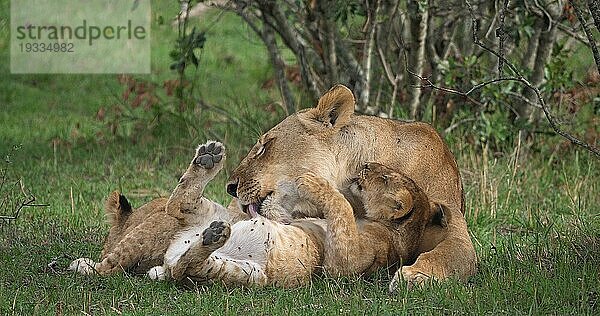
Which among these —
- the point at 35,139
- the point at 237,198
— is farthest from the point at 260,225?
the point at 35,139

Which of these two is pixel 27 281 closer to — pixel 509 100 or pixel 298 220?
pixel 298 220

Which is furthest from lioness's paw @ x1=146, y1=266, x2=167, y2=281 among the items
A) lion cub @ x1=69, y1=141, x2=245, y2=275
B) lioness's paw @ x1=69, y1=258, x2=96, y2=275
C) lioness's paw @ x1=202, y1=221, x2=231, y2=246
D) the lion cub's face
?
the lion cub's face

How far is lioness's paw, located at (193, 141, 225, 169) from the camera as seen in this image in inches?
205

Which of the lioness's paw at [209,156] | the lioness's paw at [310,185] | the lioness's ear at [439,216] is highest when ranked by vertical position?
the lioness's paw at [209,156]

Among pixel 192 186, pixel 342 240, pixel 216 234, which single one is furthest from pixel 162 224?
pixel 342 240

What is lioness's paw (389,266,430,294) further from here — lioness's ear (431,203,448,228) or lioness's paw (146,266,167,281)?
lioness's paw (146,266,167,281)

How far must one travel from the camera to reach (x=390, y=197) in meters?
5.12

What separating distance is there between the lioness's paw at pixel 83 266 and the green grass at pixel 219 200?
0.08 meters

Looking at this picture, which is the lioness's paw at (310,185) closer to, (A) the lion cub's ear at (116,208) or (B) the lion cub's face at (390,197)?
(B) the lion cub's face at (390,197)

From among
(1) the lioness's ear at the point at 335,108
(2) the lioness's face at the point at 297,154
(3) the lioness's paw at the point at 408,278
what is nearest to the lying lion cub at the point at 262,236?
(2) the lioness's face at the point at 297,154

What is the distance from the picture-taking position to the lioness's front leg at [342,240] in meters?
4.83

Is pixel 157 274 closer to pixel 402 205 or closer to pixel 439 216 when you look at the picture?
pixel 402 205

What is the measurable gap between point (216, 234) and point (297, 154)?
38.5 inches

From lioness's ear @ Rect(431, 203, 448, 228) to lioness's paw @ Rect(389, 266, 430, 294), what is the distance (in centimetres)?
47
